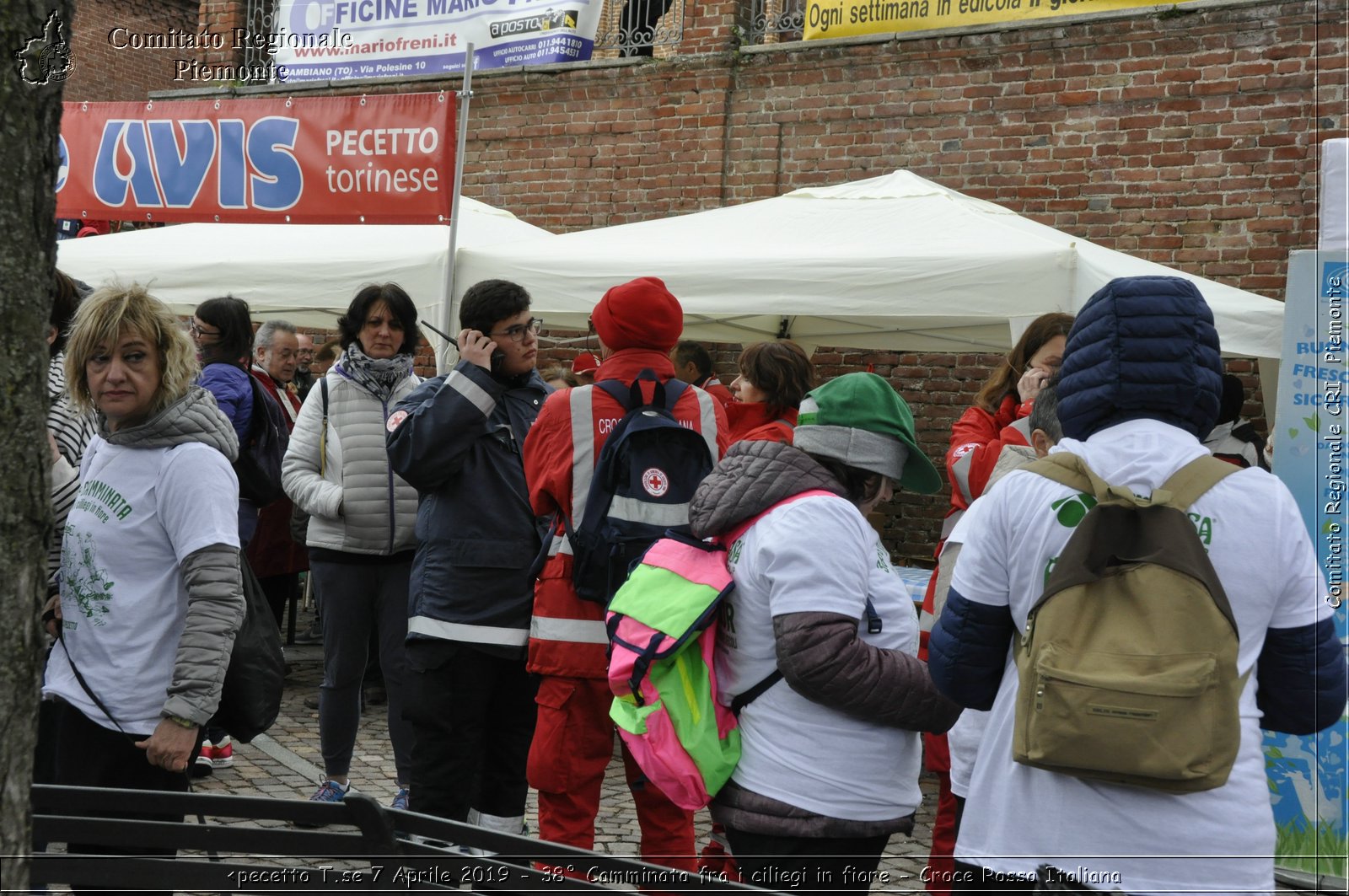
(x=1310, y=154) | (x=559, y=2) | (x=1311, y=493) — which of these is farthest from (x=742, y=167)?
(x=1311, y=493)

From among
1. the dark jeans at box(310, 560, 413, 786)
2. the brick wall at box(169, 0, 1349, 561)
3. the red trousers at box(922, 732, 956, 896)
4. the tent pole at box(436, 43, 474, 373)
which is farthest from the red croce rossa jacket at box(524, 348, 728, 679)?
the brick wall at box(169, 0, 1349, 561)

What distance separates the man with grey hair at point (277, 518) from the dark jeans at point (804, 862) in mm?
4307

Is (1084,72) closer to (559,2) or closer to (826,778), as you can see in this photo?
(559,2)

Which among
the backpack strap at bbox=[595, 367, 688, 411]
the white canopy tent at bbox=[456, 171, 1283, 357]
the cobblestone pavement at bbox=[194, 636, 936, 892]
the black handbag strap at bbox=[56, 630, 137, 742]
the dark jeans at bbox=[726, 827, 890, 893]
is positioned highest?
the white canopy tent at bbox=[456, 171, 1283, 357]

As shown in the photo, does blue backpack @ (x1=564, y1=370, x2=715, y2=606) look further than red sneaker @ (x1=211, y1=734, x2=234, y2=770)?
No

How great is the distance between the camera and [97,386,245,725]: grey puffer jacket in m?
2.89

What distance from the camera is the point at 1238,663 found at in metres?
2.06

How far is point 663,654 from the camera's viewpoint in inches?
106

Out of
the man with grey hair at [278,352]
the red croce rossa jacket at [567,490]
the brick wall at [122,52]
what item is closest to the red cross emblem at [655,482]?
the red croce rossa jacket at [567,490]

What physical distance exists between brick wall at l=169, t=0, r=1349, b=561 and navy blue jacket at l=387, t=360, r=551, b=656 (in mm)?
5761

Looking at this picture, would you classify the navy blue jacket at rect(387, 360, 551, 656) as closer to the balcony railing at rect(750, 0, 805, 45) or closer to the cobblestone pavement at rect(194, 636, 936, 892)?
A: the cobblestone pavement at rect(194, 636, 936, 892)

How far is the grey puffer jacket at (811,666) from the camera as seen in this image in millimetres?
2586

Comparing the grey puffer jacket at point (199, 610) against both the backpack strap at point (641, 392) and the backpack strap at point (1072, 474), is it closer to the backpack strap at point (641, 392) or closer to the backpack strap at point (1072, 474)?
the backpack strap at point (641, 392)

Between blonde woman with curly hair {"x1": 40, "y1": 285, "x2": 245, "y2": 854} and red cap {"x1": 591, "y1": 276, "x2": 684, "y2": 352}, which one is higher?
red cap {"x1": 591, "y1": 276, "x2": 684, "y2": 352}
